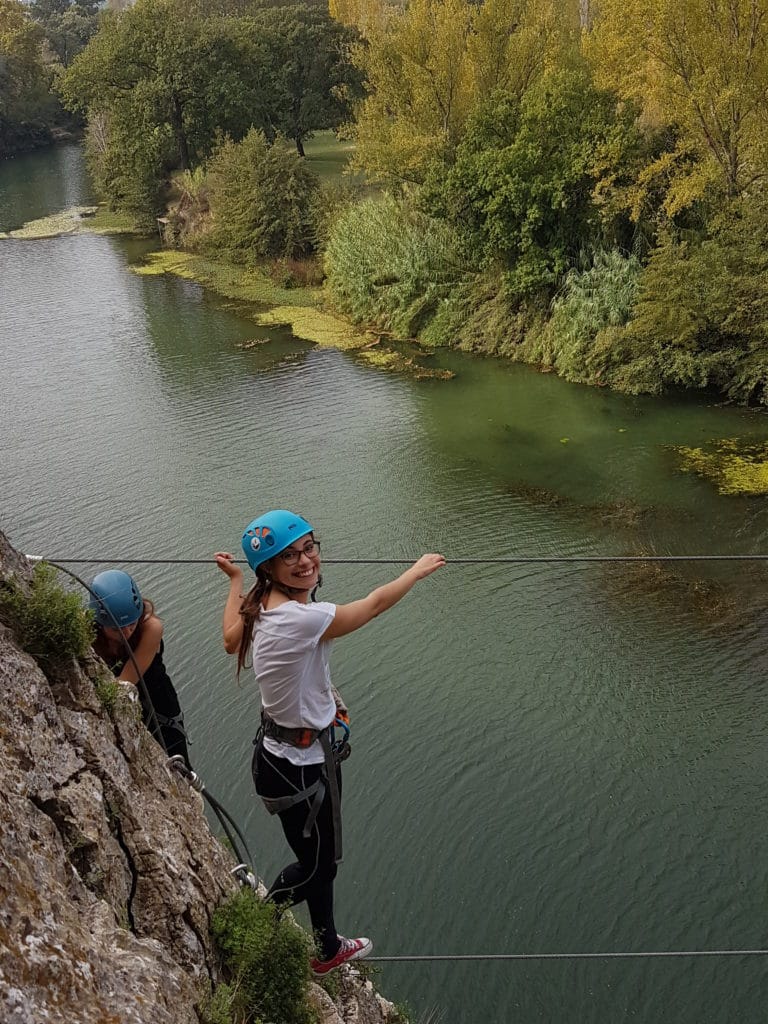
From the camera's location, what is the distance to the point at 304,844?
3.58 meters

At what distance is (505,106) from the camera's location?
19.9m

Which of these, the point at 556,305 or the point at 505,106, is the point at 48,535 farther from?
the point at 505,106

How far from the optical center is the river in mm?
7258

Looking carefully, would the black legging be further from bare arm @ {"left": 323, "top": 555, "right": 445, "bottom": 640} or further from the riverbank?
the riverbank

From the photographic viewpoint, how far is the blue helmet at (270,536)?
3283mm

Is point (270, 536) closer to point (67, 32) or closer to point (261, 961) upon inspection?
point (261, 961)

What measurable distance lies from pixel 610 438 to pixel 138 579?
29.8 feet

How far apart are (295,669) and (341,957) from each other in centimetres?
153

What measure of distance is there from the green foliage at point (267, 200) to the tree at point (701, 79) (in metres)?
12.2

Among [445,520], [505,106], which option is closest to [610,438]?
[445,520]

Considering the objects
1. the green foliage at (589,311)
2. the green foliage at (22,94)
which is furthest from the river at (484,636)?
the green foliage at (22,94)

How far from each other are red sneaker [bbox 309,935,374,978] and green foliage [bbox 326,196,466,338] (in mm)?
19616

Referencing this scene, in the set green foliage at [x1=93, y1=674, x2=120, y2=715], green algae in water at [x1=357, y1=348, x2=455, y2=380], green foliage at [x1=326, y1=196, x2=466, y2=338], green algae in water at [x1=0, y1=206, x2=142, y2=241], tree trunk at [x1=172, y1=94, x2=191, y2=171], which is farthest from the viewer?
tree trunk at [x1=172, y1=94, x2=191, y2=171]

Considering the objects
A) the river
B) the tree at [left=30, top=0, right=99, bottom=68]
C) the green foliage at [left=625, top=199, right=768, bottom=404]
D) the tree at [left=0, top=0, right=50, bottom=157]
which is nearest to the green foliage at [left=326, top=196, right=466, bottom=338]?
the river
